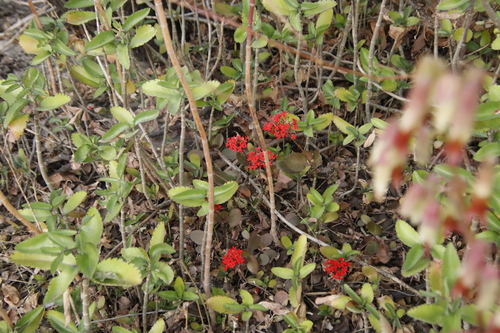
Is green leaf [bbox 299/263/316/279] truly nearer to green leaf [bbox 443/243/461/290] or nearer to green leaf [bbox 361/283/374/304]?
green leaf [bbox 361/283/374/304]

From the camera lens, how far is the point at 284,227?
215cm

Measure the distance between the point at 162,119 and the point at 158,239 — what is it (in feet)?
4.32

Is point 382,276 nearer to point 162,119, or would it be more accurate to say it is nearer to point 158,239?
point 158,239

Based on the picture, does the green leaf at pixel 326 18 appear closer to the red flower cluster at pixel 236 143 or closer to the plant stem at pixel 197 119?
the red flower cluster at pixel 236 143

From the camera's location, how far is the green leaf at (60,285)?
46.9 inches

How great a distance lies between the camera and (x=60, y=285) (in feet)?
3.96

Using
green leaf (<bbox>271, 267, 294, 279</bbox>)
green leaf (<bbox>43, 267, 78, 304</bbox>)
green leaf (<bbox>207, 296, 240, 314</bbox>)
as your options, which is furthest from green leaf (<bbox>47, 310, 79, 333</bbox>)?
green leaf (<bbox>271, 267, 294, 279</bbox>)

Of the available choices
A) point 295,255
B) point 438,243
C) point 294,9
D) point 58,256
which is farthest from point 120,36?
point 438,243

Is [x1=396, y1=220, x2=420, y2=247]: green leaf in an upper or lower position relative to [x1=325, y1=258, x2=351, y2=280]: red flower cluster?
upper

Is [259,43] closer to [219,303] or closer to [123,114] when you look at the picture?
[123,114]

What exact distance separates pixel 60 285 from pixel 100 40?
32.9 inches

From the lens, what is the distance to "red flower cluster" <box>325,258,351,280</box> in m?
1.77

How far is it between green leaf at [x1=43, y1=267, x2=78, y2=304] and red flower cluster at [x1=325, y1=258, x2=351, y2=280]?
1014 millimetres

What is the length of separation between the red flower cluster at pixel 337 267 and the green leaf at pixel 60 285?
3.33 ft
